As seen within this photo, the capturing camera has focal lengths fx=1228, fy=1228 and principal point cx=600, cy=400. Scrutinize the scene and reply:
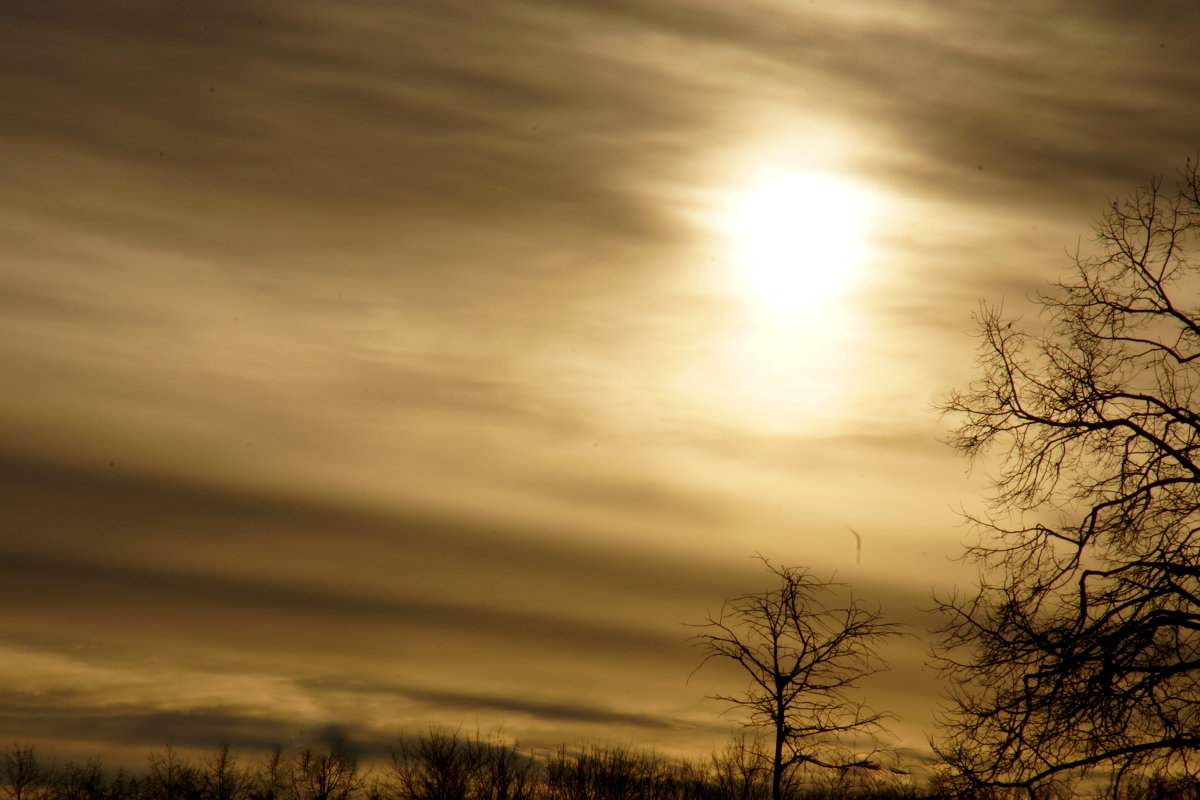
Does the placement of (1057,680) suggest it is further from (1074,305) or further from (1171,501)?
(1074,305)

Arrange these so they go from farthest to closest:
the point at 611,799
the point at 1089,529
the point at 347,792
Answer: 1. the point at 347,792
2. the point at 611,799
3. the point at 1089,529

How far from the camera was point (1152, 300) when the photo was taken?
19.7m

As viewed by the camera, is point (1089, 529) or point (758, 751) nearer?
point (1089, 529)

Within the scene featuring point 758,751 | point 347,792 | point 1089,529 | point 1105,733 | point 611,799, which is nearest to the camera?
point 1105,733

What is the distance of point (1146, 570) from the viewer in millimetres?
18344

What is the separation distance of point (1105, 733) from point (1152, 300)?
22.6ft

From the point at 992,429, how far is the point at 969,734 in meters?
4.91

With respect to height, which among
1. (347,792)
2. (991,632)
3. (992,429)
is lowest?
(347,792)

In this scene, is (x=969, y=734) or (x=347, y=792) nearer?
(x=969, y=734)

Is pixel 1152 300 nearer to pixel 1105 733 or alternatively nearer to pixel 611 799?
pixel 1105 733

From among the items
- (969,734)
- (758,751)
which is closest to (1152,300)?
(969,734)

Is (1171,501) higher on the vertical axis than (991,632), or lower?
higher

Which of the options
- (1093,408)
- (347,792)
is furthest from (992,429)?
(347,792)

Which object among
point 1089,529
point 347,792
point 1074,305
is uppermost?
point 1074,305
